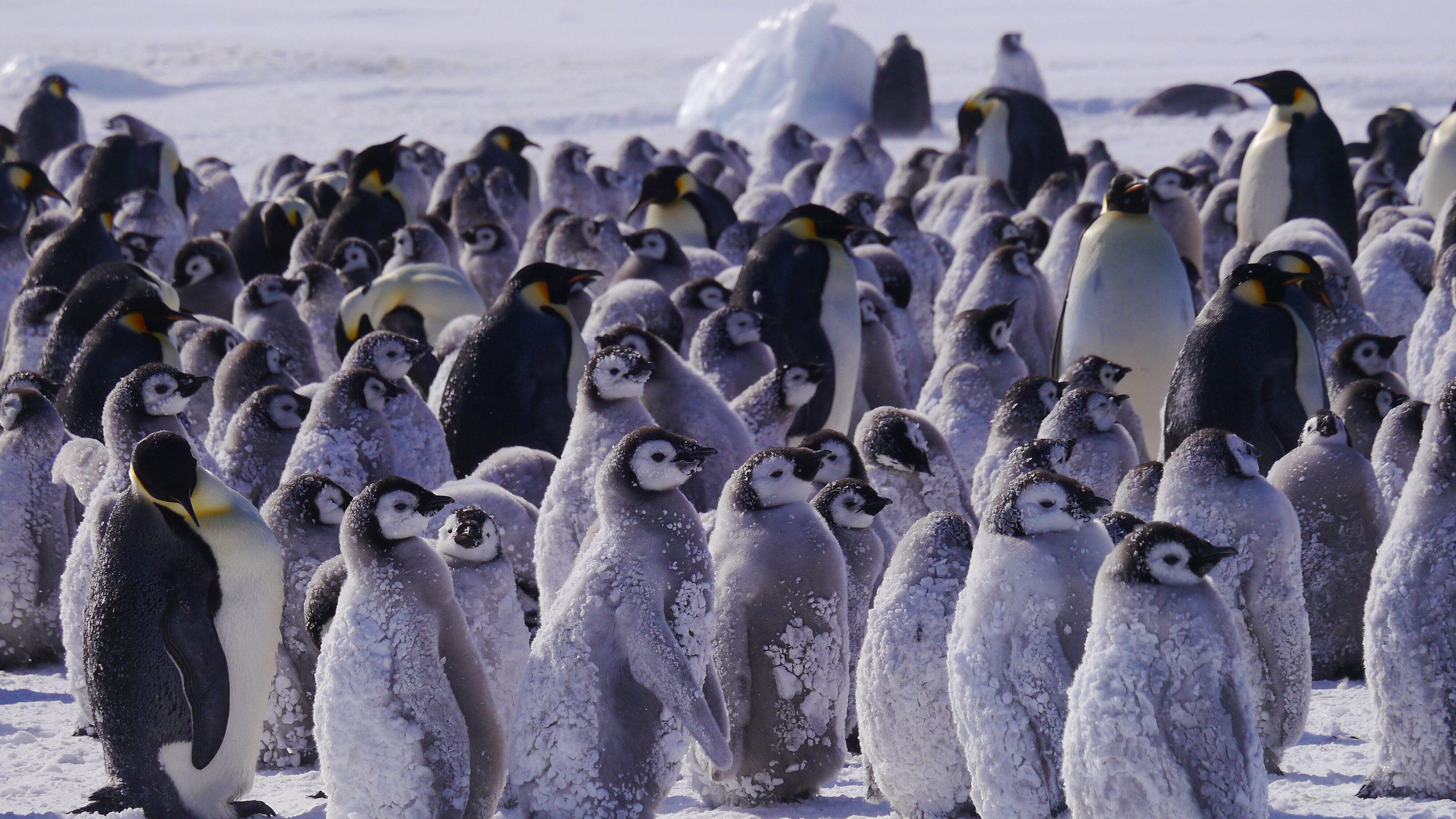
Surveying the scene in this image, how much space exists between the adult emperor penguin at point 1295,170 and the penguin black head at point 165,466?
226 inches

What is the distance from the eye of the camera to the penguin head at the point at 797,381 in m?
4.40

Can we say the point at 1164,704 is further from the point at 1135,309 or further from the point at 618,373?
the point at 1135,309

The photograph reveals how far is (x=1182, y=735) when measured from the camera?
2.31 m

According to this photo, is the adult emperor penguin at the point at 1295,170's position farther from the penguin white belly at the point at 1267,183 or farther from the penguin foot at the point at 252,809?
the penguin foot at the point at 252,809

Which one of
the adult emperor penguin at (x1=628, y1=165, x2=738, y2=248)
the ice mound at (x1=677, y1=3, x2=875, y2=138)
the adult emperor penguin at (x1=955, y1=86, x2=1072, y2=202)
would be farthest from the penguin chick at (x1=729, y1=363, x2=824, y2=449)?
the ice mound at (x1=677, y1=3, x2=875, y2=138)

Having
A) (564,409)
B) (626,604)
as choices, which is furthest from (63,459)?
(626,604)

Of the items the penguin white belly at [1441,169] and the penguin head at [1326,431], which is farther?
the penguin white belly at [1441,169]

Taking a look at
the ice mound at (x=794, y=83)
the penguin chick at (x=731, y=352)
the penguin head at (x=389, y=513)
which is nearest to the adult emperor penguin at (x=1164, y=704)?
the penguin head at (x=389, y=513)

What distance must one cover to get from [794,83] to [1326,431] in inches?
615

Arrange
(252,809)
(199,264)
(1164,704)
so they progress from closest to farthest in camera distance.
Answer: (1164,704), (252,809), (199,264)

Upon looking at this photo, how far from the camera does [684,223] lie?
8.29 meters

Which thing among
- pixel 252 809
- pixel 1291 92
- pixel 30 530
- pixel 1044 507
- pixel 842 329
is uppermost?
pixel 1291 92

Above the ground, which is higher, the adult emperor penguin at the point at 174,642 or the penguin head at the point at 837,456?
the penguin head at the point at 837,456

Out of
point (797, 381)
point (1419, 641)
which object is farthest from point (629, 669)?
point (797, 381)
